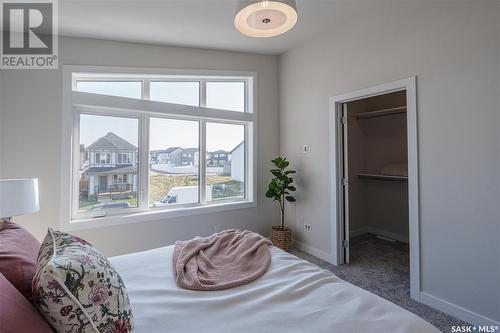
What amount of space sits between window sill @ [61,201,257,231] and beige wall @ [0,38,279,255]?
0.21 feet

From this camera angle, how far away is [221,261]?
1615mm

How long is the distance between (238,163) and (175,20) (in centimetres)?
202

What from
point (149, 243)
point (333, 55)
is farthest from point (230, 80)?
point (149, 243)

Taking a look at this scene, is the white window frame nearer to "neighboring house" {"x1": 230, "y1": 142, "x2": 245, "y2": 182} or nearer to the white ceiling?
"neighboring house" {"x1": 230, "y1": 142, "x2": 245, "y2": 182}

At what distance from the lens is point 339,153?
3.08m

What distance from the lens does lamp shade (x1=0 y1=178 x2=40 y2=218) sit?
5.49 ft

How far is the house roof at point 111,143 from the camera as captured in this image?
9.71 feet

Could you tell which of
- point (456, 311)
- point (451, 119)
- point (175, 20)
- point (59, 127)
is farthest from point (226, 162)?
point (456, 311)

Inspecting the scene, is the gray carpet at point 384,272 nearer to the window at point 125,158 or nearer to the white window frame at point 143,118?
the white window frame at point 143,118

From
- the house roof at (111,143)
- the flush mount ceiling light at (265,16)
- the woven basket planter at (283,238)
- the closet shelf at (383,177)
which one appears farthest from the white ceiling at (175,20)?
the woven basket planter at (283,238)

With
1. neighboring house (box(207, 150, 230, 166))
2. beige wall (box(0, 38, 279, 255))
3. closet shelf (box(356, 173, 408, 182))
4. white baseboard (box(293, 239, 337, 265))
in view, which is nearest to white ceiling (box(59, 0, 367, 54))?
beige wall (box(0, 38, 279, 255))

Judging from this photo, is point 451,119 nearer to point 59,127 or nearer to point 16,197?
point 16,197

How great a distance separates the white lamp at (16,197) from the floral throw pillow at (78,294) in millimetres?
1130

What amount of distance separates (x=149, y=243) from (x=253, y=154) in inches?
72.0
